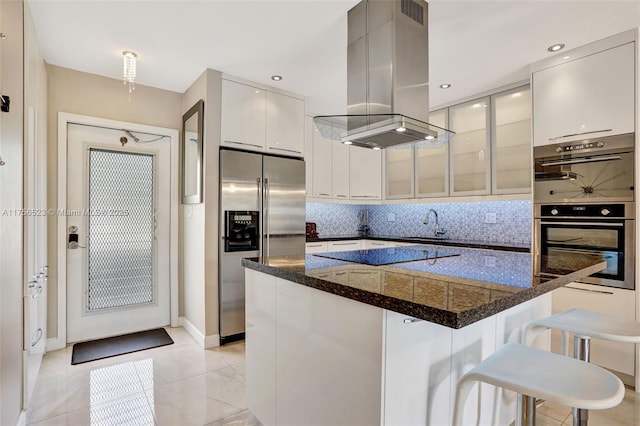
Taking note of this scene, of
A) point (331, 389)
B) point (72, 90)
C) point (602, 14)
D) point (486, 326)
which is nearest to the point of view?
point (331, 389)

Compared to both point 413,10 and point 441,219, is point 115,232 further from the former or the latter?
point 441,219

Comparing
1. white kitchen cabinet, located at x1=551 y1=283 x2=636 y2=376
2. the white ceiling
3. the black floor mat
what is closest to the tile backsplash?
white kitchen cabinet, located at x1=551 y1=283 x2=636 y2=376

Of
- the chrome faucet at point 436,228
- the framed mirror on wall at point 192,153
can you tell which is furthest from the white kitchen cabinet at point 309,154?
the chrome faucet at point 436,228

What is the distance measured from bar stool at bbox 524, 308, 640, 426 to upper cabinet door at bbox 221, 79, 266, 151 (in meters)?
2.75

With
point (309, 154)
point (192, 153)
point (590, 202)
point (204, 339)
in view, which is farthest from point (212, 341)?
point (590, 202)

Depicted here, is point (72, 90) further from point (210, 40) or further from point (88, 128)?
point (210, 40)

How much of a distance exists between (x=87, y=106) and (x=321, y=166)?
2554mm

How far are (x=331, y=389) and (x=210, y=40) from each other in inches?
101

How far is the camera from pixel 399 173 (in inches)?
180

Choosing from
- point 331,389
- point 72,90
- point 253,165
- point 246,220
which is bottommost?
point 331,389

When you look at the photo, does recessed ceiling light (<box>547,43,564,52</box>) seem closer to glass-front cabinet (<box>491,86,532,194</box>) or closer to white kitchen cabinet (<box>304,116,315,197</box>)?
glass-front cabinet (<box>491,86,532,194</box>)

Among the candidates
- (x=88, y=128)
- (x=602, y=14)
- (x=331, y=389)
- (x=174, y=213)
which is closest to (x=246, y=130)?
(x=174, y=213)

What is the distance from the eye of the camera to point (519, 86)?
11.0 feet

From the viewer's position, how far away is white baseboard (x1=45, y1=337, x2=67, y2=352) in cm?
303
